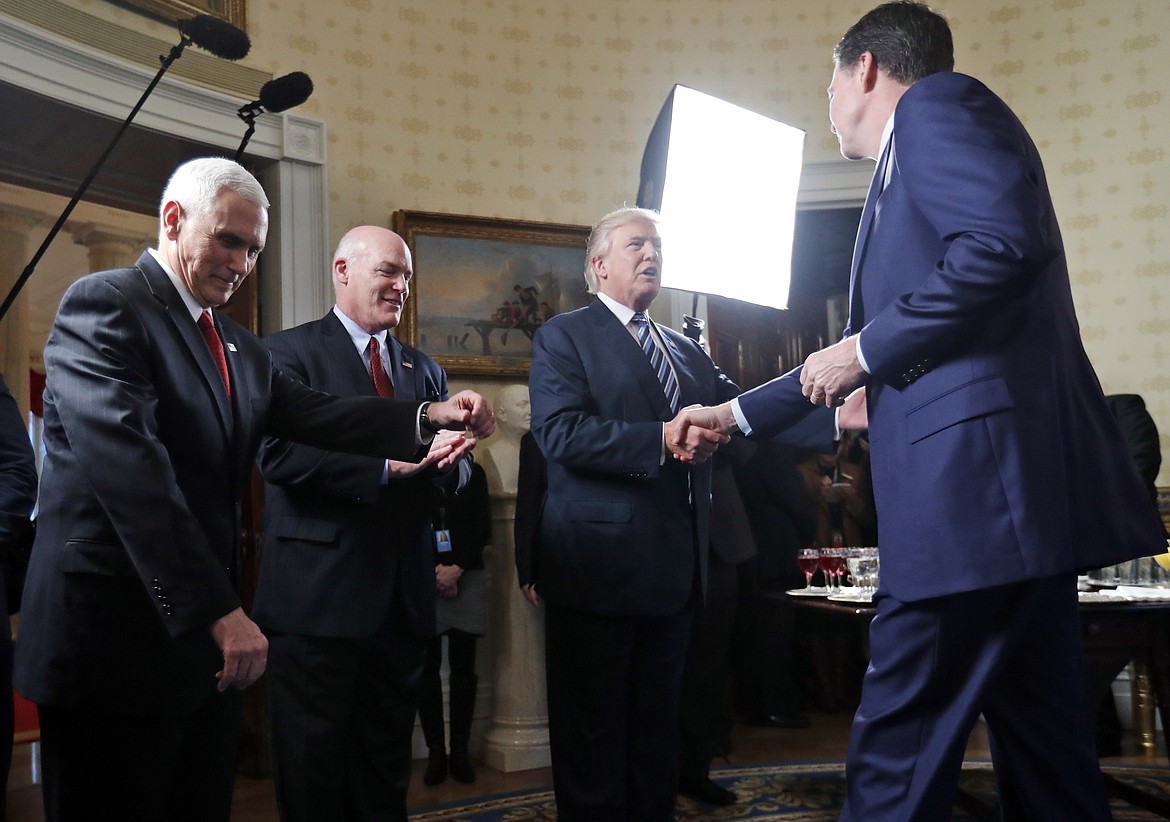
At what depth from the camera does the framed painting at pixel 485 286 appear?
195 inches

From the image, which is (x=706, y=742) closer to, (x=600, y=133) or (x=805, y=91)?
(x=600, y=133)

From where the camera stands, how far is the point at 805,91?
18.6 ft

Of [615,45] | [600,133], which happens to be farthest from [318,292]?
[615,45]

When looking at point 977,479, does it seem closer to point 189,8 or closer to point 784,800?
point 784,800

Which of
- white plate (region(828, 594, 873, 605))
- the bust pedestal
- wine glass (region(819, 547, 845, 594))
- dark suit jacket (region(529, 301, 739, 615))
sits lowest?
the bust pedestal

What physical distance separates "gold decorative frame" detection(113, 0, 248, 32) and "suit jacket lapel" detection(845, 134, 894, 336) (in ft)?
Result: 10.7

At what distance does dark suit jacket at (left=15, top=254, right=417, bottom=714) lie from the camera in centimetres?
148

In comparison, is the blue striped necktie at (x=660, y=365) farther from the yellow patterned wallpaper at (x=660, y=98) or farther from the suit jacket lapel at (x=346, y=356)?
the yellow patterned wallpaper at (x=660, y=98)

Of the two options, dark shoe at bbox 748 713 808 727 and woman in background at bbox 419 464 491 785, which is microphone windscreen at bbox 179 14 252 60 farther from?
dark shoe at bbox 748 713 808 727

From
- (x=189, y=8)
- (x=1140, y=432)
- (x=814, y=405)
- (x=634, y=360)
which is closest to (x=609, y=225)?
(x=634, y=360)

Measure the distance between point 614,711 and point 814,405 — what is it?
970 mm

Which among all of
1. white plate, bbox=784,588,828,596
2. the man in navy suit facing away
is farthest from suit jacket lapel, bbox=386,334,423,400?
white plate, bbox=784,588,828,596

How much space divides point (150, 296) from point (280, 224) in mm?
3017

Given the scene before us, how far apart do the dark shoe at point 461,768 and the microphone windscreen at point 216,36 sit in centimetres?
281
